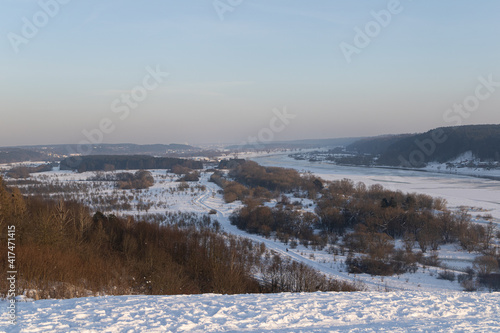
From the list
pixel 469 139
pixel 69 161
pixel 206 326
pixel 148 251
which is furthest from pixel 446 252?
pixel 69 161

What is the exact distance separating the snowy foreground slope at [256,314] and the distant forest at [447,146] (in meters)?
66.9

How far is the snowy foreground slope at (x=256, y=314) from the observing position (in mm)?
4723

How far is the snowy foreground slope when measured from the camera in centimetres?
472

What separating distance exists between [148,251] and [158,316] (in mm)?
9513

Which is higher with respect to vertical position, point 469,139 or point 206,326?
point 469,139

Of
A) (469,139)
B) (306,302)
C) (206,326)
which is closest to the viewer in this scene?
(206,326)

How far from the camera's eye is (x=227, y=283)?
11023 millimetres

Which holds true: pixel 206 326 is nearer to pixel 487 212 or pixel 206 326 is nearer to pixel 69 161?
pixel 487 212

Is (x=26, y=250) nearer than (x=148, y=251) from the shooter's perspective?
Yes

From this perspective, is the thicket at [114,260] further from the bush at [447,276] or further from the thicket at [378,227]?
the bush at [447,276]

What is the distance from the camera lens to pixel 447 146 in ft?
236

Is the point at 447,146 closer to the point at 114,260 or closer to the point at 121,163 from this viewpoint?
the point at 121,163

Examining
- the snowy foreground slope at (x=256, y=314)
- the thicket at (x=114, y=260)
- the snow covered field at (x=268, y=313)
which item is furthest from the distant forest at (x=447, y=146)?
the snowy foreground slope at (x=256, y=314)

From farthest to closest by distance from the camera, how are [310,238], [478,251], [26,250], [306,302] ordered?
[310,238]
[478,251]
[26,250]
[306,302]
